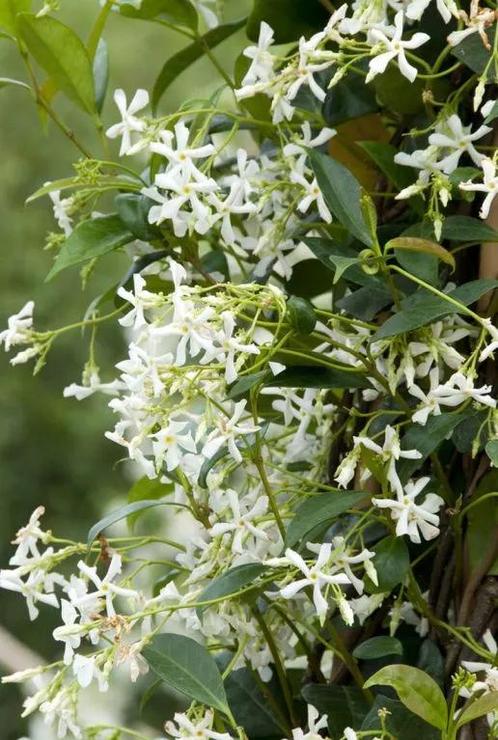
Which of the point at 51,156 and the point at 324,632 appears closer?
the point at 324,632

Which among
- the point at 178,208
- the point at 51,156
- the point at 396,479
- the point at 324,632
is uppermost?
the point at 178,208

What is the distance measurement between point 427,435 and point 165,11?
285 millimetres

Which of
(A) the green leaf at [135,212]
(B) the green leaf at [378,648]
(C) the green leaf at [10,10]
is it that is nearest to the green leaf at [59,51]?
(C) the green leaf at [10,10]

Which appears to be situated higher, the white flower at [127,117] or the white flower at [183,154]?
the white flower at [127,117]

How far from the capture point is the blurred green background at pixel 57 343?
207 cm

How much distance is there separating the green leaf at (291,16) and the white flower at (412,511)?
0.27 meters

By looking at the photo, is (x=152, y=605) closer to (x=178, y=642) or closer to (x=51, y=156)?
(x=178, y=642)

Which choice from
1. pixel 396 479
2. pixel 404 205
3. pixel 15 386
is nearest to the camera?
pixel 396 479

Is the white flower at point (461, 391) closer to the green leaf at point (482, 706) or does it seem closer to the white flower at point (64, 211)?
the green leaf at point (482, 706)

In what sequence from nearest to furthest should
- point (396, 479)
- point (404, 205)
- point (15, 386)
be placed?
1. point (396, 479)
2. point (404, 205)
3. point (15, 386)

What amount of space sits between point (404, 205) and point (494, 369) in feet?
0.36

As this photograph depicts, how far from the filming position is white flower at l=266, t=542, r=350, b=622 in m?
0.50

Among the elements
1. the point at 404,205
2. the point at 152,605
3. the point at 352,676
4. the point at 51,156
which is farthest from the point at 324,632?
the point at 51,156

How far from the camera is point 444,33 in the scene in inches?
24.2
